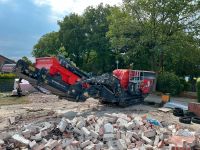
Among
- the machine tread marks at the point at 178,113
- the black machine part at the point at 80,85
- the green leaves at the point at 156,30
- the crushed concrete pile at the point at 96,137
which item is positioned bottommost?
the crushed concrete pile at the point at 96,137

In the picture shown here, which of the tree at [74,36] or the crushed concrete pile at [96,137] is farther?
the tree at [74,36]

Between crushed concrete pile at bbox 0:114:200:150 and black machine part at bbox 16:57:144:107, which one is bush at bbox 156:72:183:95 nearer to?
black machine part at bbox 16:57:144:107

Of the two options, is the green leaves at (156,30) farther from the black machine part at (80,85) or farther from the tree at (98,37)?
the tree at (98,37)

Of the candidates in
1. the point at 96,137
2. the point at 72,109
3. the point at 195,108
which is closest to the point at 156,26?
the point at 195,108

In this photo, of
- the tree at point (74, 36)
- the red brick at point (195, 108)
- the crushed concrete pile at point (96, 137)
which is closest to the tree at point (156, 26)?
the red brick at point (195, 108)

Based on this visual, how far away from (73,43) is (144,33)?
19.9m

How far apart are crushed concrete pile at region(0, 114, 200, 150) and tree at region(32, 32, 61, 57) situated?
33794 millimetres

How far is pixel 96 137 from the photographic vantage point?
26.0ft

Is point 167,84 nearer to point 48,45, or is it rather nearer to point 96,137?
point 96,137

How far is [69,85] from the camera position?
12.7 metres

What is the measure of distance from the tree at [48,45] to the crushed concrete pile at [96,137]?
1330 inches

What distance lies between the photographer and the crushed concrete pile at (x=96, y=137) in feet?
24.2

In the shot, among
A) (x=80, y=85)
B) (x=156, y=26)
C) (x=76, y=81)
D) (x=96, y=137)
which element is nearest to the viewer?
(x=96, y=137)

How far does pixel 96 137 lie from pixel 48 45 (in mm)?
38688
